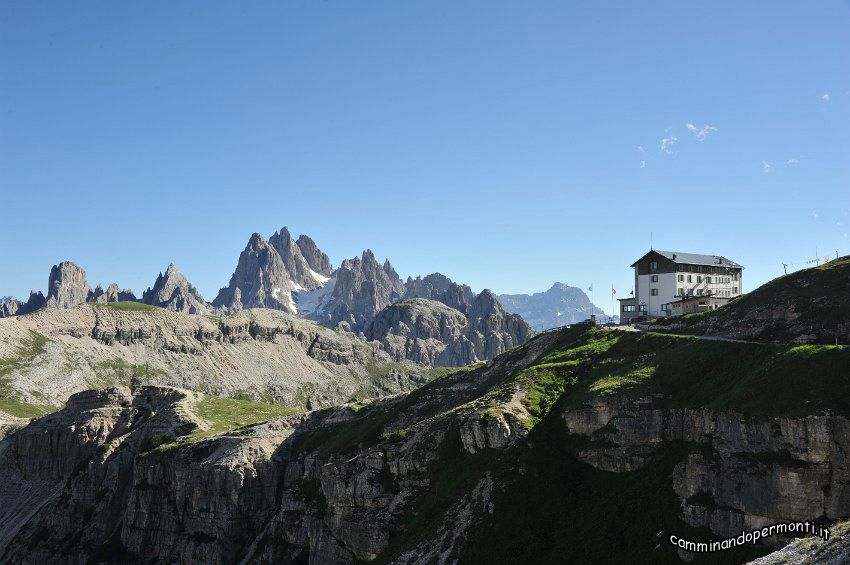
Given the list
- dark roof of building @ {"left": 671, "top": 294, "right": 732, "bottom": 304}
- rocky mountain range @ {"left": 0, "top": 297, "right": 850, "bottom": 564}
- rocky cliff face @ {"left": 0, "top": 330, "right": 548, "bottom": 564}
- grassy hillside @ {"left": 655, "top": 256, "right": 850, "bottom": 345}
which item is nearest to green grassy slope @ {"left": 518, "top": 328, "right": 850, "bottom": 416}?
rocky mountain range @ {"left": 0, "top": 297, "right": 850, "bottom": 564}

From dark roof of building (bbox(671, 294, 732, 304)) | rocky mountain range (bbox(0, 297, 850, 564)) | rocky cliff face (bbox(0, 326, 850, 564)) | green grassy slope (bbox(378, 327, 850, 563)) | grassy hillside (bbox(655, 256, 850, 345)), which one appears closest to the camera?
rocky mountain range (bbox(0, 297, 850, 564))

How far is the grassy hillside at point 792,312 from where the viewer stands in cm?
8662

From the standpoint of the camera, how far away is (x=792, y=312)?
92875 millimetres

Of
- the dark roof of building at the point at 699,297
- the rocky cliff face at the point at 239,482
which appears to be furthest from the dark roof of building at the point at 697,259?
the rocky cliff face at the point at 239,482

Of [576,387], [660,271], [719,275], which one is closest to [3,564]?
[576,387]

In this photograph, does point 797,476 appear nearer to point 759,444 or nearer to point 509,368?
point 759,444

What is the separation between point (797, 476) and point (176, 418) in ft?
509

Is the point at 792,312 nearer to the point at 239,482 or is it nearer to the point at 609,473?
the point at 609,473

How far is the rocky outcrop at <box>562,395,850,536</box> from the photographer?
60.4 metres

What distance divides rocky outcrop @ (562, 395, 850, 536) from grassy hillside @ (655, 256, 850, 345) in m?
22.9

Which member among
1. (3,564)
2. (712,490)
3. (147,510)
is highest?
(712,490)

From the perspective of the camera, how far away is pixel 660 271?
5359 inches

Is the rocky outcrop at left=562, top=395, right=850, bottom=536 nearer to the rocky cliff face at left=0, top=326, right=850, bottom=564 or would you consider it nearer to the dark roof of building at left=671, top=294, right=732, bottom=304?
the rocky cliff face at left=0, top=326, right=850, bottom=564

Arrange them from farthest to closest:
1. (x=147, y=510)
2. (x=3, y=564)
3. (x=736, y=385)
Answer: (x=3, y=564) → (x=147, y=510) → (x=736, y=385)
